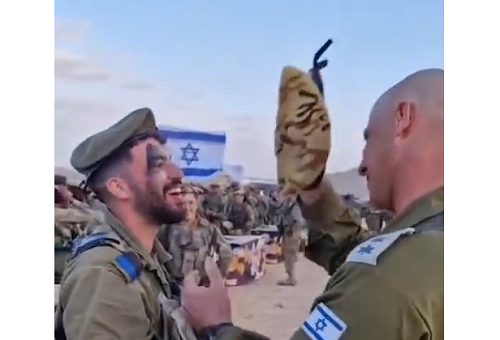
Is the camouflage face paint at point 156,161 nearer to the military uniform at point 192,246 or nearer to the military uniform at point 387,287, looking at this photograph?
the military uniform at point 192,246

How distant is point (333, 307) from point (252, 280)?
26 centimetres

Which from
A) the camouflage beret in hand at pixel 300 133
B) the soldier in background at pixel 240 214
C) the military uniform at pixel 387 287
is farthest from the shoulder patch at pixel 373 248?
the soldier in background at pixel 240 214

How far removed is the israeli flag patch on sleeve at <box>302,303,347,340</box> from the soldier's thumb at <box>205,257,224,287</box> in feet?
0.97

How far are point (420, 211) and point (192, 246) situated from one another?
0.74 m

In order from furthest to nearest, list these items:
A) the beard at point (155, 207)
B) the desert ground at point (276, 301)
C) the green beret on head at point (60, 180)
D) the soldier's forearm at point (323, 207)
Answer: the soldier's forearm at point (323, 207) < the desert ground at point (276, 301) < the beard at point (155, 207) < the green beret on head at point (60, 180)

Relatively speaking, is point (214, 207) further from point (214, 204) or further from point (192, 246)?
point (192, 246)

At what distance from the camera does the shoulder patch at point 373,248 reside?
2.46 m

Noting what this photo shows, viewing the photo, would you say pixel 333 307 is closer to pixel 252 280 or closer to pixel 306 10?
pixel 252 280

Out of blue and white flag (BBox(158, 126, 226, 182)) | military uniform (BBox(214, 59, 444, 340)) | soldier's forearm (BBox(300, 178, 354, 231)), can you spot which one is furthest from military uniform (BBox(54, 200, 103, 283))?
soldier's forearm (BBox(300, 178, 354, 231))

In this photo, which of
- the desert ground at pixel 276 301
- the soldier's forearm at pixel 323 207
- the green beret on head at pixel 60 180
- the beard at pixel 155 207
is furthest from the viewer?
the soldier's forearm at pixel 323 207

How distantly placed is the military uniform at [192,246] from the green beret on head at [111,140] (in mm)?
252

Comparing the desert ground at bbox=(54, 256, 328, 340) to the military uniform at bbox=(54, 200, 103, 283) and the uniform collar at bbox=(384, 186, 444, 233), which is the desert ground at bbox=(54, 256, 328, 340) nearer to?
the uniform collar at bbox=(384, 186, 444, 233)

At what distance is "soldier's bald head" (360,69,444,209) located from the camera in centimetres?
254
